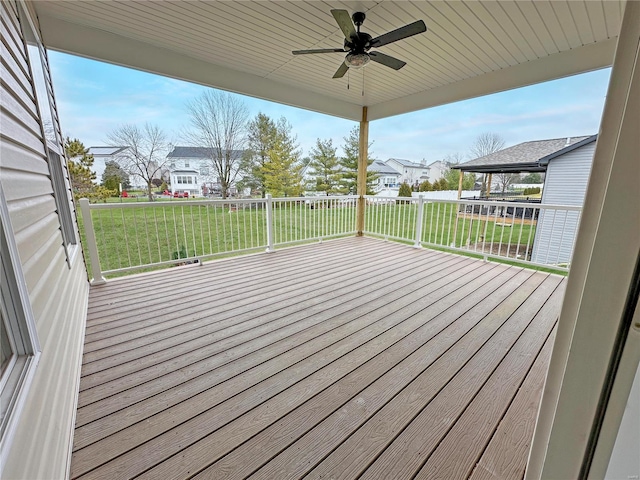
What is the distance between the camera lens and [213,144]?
23.7 ft

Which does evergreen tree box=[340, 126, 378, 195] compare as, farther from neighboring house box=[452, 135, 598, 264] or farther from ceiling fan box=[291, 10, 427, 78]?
ceiling fan box=[291, 10, 427, 78]

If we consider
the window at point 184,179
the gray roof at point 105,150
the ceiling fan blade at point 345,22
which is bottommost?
the window at point 184,179

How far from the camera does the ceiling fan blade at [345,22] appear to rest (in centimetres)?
206

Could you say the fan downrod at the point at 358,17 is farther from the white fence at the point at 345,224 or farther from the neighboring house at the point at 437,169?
the neighboring house at the point at 437,169

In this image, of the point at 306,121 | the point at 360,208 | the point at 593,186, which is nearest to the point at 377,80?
the point at 360,208

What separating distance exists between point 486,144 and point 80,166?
31.8 feet

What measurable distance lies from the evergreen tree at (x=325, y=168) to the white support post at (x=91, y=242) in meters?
7.82

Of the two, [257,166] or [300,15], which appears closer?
[300,15]

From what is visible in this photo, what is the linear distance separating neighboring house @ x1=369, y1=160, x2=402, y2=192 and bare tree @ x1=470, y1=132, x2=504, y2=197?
3666 millimetres

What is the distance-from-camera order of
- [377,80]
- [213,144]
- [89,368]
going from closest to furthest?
[89,368] < [377,80] < [213,144]

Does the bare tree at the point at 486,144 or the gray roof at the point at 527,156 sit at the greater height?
the bare tree at the point at 486,144

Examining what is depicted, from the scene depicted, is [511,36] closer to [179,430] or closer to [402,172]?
[179,430]

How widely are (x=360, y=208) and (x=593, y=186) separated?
16.8 ft

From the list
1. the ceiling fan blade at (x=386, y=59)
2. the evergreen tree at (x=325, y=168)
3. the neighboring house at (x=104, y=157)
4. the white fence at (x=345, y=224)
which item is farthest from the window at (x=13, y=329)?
the evergreen tree at (x=325, y=168)
